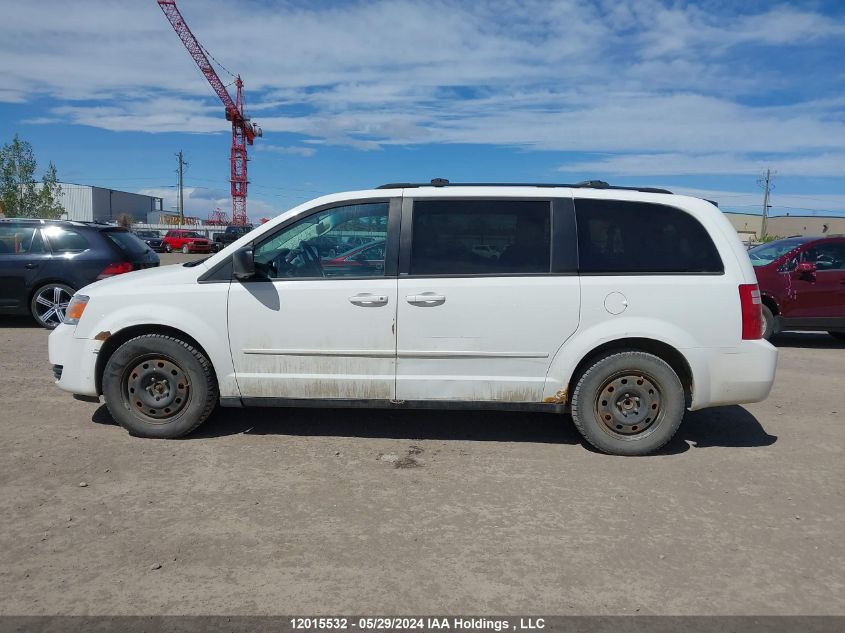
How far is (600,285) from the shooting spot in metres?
4.70

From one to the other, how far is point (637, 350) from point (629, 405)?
400 millimetres

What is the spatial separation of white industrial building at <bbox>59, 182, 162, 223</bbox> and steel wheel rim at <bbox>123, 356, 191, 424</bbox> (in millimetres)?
85291

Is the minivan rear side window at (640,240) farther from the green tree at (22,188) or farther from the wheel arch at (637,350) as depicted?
the green tree at (22,188)

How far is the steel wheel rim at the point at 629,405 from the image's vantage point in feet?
15.6

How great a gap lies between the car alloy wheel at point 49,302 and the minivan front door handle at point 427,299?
23.3ft

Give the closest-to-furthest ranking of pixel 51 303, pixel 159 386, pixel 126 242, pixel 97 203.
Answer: pixel 159 386
pixel 51 303
pixel 126 242
pixel 97 203

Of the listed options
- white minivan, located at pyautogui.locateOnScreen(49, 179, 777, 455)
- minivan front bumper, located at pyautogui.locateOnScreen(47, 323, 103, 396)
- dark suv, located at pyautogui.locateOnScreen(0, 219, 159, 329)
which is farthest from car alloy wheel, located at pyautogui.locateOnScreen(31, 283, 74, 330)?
white minivan, located at pyautogui.locateOnScreen(49, 179, 777, 455)

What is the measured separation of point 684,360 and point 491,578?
2.39m

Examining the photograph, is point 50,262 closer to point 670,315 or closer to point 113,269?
point 113,269

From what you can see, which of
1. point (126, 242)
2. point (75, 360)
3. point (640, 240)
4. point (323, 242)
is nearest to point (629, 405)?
point (640, 240)

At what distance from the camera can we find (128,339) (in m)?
5.00

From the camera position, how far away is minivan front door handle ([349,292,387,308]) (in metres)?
4.71

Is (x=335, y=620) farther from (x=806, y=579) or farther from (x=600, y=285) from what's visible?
(x=600, y=285)

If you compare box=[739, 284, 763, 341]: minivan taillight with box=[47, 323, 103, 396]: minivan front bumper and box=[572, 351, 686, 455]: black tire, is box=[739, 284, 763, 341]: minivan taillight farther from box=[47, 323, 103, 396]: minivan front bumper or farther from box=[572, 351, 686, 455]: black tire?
box=[47, 323, 103, 396]: minivan front bumper
